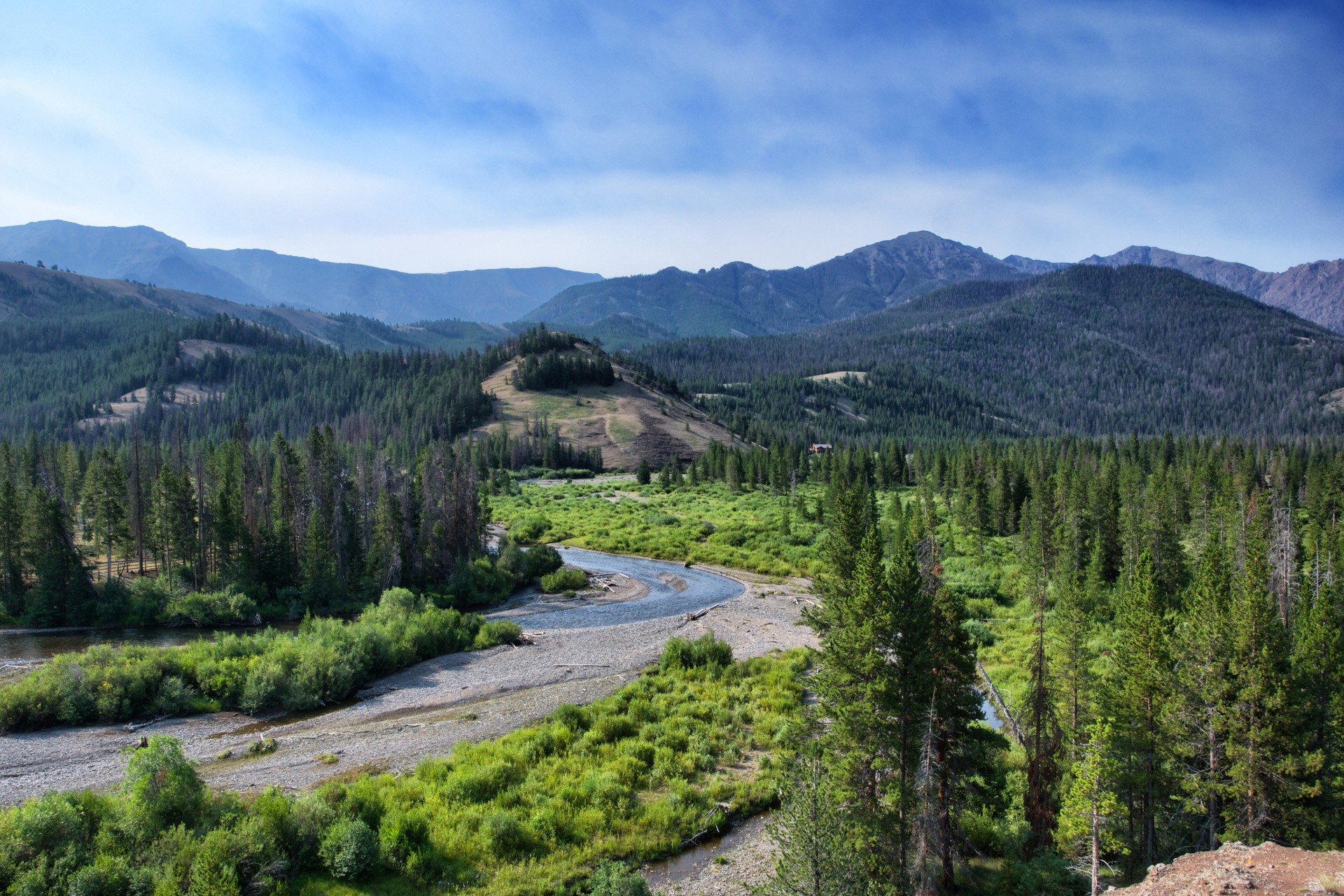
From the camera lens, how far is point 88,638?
43.2 meters

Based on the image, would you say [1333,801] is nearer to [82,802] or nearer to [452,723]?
[452,723]

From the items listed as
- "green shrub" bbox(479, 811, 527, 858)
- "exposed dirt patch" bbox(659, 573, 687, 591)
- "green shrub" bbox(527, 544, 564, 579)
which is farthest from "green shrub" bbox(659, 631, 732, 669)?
"green shrub" bbox(527, 544, 564, 579)

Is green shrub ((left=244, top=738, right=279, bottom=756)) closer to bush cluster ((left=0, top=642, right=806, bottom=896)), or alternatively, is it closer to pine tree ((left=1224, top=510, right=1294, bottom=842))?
bush cluster ((left=0, top=642, right=806, bottom=896))

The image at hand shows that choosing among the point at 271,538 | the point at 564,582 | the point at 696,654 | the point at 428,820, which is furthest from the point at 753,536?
the point at 428,820

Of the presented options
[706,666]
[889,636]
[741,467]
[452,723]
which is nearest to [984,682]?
[706,666]

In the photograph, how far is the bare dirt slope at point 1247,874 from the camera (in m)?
12.7

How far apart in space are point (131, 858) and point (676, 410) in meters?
180

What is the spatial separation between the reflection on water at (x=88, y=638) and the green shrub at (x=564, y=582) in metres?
17.8

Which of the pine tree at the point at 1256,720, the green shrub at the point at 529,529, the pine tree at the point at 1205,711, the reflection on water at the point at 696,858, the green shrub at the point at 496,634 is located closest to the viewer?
the reflection on water at the point at 696,858

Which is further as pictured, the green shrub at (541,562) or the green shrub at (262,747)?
the green shrub at (541,562)

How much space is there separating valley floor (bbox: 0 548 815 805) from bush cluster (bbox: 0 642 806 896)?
246cm

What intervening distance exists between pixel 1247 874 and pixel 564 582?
48034mm

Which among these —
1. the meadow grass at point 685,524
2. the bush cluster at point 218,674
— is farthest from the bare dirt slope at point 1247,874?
the meadow grass at point 685,524

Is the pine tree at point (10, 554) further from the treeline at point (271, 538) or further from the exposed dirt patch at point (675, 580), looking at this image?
the exposed dirt patch at point (675, 580)
